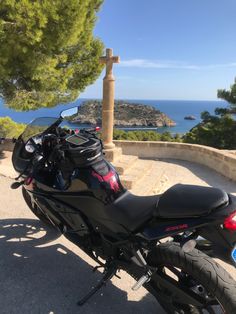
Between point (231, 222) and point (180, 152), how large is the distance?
8598 mm

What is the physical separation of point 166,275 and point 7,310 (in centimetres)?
131

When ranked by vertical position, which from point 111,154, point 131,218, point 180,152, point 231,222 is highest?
point 231,222

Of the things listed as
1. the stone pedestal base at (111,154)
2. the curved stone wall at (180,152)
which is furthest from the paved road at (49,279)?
the curved stone wall at (180,152)

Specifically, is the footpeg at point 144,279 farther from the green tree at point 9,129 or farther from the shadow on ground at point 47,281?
the green tree at point 9,129

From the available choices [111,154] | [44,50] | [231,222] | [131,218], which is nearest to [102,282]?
[131,218]

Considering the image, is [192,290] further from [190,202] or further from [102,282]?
[102,282]

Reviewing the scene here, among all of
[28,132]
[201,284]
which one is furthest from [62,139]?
[201,284]

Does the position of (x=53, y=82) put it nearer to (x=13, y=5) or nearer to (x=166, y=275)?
(x=13, y=5)

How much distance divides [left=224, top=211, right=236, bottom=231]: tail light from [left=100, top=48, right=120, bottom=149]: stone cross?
6665 mm

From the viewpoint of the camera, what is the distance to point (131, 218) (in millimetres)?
2172

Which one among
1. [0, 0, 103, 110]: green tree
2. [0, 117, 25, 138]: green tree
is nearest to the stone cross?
[0, 0, 103, 110]: green tree

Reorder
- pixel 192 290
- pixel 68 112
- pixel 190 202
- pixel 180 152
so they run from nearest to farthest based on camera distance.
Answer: pixel 190 202
pixel 192 290
pixel 68 112
pixel 180 152

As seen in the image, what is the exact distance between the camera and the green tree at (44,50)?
7223 millimetres

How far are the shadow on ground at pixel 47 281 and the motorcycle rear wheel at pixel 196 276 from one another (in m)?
0.51
